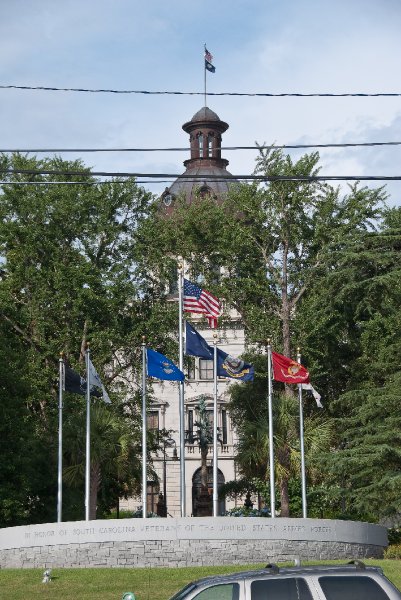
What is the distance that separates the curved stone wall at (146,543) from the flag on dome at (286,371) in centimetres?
508

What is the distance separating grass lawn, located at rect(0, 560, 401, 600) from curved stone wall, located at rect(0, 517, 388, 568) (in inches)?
63.6

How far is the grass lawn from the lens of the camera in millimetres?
24875

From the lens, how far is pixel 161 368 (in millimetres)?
35562

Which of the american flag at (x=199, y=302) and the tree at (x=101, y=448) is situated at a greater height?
the american flag at (x=199, y=302)

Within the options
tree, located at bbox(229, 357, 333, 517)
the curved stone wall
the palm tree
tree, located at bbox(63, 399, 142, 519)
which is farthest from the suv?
the palm tree

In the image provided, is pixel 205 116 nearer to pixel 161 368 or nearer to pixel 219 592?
pixel 161 368

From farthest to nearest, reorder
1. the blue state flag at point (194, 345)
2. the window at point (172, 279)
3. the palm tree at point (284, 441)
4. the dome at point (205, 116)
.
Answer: the dome at point (205, 116) → the window at point (172, 279) → the palm tree at point (284, 441) → the blue state flag at point (194, 345)

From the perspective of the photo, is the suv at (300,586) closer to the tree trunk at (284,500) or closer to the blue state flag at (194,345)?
the blue state flag at (194,345)

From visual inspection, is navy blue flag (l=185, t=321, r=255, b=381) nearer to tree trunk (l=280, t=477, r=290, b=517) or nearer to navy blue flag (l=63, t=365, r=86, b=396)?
navy blue flag (l=63, t=365, r=86, b=396)

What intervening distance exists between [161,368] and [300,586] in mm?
23020

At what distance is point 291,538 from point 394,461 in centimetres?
791

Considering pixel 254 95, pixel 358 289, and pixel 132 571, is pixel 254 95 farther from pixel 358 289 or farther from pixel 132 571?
pixel 358 289

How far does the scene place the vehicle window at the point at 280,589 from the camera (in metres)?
12.6

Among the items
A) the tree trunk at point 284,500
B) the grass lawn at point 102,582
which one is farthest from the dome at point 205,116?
the grass lawn at point 102,582
